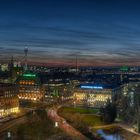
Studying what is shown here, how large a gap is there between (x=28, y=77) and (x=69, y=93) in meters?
10.1

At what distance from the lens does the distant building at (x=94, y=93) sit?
2591 inches

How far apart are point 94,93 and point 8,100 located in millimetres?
22909

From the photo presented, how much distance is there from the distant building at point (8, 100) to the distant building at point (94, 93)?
17.0 metres

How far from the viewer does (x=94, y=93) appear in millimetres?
67688

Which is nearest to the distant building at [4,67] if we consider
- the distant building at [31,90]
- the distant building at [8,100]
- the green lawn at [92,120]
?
the distant building at [31,90]

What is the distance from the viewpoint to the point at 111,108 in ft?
140

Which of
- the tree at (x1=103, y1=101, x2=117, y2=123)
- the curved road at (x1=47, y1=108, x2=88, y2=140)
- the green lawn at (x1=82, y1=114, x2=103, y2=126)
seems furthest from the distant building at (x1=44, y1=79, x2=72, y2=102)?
the tree at (x1=103, y1=101, x2=117, y2=123)

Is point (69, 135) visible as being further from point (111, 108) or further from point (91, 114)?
point (91, 114)

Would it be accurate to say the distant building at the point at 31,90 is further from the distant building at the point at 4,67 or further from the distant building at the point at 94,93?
the distant building at the point at 4,67

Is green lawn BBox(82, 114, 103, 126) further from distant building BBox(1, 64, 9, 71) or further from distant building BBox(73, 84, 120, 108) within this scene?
distant building BBox(1, 64, 9, 71)

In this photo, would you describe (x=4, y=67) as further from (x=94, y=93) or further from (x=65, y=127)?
(x=65, y=127)

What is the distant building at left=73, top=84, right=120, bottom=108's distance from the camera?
65812 mm

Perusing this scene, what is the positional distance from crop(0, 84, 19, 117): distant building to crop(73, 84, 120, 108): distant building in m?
17.0

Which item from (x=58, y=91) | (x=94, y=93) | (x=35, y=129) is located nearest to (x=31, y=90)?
(x=58, y=91)
